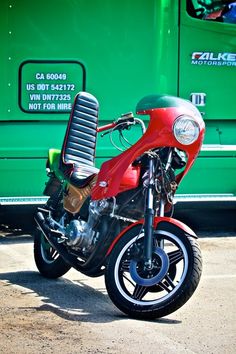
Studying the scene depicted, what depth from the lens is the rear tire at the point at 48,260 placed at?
21.5ft

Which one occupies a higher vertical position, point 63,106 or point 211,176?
point 63,106

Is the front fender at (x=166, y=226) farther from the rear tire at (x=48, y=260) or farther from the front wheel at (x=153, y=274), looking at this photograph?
the rear tire at (x=48, y=260)

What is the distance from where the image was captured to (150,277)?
5.51 metres

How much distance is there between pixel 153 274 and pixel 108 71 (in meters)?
3.46

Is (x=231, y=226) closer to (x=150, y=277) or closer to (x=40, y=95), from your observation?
(x=40, y=95)

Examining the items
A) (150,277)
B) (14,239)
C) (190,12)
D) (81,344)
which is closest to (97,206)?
(150,277)

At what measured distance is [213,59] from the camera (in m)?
8.77

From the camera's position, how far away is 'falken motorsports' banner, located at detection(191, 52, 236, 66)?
28.6 feet

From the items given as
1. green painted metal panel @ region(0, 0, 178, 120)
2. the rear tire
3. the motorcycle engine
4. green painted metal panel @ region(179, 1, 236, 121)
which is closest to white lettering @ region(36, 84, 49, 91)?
green painted metal panel @ region(0, 0, 178, 120)

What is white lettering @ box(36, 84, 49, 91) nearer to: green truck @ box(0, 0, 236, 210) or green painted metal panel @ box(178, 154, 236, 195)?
green truck @ box(0, 0, 236, 210)

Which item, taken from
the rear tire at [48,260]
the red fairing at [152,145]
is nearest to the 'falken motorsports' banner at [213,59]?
the rear tire at [48,260]

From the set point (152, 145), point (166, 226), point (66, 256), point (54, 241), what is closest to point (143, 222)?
point (166, 226)

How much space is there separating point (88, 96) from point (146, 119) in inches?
72.9

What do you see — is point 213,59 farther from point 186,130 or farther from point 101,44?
point 186,130
